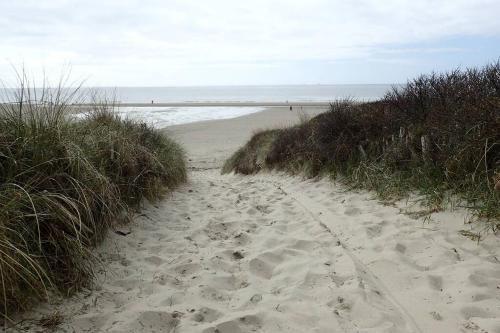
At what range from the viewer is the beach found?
2.90 meters

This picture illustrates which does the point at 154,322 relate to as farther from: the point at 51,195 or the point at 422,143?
the point at 422,143

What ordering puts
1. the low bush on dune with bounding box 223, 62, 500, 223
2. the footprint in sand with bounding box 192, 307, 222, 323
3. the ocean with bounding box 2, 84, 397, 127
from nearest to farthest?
the footprint in sand with bounding box 192, 307, 222, 323, the low bush on dune with bounding box 223, 62, 500, 223, the ocean with bounding box 2, 84, 397, 127

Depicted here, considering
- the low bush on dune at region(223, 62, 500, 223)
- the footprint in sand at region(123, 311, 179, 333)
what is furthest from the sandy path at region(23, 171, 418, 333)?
the low bush on dune at region(223, 62, 500, 223)

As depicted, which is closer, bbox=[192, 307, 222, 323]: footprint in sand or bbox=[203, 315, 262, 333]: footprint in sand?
bbox=[203, 315, 262, 333]: footprint in sand

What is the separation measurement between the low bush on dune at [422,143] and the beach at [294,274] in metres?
0.37

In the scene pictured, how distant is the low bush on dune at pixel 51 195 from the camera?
115 inches

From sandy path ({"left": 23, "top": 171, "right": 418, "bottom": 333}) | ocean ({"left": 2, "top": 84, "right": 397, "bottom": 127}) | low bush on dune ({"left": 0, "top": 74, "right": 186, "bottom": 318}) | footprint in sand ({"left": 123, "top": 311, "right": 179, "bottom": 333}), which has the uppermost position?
ocean ({"left": 2, "top": 84, "right": 397, "bottom": 127})

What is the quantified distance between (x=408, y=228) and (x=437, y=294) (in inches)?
51.7

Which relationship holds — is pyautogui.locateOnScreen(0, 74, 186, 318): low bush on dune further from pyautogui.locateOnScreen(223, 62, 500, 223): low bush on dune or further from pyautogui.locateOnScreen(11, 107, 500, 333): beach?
pyautogui.locateOnScreen(223, 62, 500, 223): low bush on dune

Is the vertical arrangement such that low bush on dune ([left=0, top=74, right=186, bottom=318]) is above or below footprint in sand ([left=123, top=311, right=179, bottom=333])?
above

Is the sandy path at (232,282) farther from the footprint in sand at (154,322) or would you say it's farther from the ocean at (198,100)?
the ocean at (198,100)

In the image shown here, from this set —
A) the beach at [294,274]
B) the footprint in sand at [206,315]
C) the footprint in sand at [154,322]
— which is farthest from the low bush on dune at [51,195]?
the footprint in sand at [206,315]

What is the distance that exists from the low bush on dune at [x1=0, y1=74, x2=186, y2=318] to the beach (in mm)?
206

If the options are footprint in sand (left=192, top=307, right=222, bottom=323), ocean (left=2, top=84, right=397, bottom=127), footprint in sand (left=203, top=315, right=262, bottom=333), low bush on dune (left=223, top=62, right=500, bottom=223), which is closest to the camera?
footprint in sand (left=203, top=315, right=262, bottom=333)
